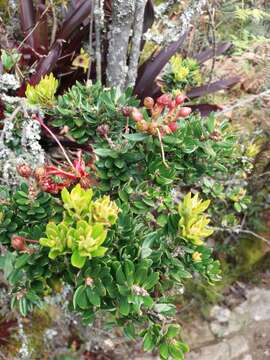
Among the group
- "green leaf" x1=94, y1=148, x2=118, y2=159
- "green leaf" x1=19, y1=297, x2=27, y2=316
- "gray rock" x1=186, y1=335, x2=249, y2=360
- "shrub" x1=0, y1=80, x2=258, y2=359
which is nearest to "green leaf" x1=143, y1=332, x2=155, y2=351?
"shrub" x1=0, y1=80, x2=258, y2=359

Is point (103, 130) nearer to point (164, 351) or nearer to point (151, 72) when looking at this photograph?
point (164, 351)

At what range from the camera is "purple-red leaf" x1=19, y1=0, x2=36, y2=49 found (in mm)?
1980

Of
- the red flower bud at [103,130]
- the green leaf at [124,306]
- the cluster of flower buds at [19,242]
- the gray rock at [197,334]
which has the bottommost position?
the gray rock at [197,334]

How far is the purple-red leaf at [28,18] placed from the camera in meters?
1.98

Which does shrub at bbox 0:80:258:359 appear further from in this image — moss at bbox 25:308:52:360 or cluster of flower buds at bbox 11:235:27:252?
moss at bbox 25:308:52:360

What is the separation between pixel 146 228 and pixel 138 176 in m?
0.15

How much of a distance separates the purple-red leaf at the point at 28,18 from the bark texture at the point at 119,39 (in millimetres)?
464

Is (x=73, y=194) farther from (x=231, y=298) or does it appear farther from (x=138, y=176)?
(x=231, y=298)

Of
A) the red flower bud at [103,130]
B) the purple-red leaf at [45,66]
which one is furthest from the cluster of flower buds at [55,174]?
the purple-red leaf at [45,66]

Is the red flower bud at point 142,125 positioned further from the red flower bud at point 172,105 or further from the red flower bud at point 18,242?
the red flower bud at point 18,242

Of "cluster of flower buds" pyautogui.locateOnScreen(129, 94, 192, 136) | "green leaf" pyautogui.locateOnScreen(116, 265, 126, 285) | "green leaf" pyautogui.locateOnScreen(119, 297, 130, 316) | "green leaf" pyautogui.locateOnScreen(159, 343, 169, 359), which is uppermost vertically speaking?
"cluster of flower buds" pyautogui.locateOnScreen(129, 94, 192, 136)

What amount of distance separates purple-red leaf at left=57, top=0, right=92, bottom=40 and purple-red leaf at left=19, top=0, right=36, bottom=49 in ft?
0.45

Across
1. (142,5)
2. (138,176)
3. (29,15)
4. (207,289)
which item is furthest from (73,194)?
(207,289)

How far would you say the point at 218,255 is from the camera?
2.71 metres
